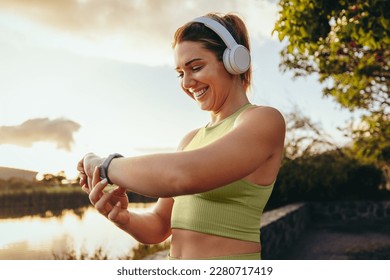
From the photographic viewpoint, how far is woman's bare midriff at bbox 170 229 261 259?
1.54m

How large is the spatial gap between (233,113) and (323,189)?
14.3 meters

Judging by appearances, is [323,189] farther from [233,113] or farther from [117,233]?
[233,113]

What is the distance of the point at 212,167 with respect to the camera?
1.31 m

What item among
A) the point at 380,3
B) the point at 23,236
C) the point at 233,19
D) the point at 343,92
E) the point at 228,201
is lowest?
the point at 228,201

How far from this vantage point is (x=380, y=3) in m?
4.97

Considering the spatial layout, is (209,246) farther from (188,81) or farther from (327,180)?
(327,180)

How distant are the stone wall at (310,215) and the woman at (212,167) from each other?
24.7ft

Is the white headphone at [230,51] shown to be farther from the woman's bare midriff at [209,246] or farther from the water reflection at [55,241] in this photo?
the water reflection at [55,241]

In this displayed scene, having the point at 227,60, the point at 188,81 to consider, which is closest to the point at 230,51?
the point at 227,60

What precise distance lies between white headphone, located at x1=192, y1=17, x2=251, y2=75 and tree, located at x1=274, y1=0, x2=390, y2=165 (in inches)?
143

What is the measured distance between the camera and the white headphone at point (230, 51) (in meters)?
1.62

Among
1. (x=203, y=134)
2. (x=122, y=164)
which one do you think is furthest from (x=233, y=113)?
(x=122, y=164)

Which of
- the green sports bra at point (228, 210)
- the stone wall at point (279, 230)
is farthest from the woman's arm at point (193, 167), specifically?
the stone wall at point (279, 230)

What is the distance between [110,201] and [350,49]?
791 centimetres
